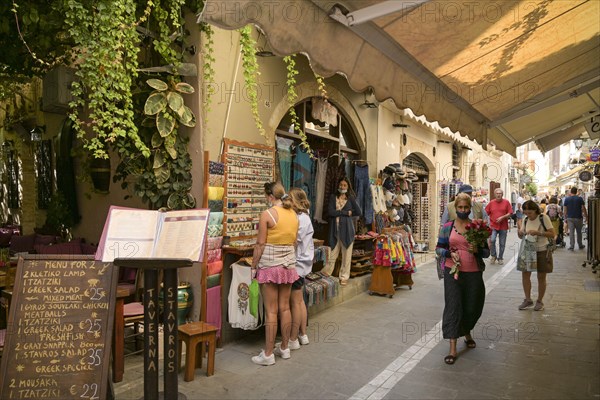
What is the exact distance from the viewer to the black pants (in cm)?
483

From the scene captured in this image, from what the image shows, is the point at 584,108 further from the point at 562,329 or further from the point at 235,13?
the point at 235,13

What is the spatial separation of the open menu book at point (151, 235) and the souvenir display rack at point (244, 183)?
207 centimetres

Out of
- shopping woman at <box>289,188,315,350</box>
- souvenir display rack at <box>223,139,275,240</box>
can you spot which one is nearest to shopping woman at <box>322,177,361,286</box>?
souvenir display rack at <box>223,139,275,240</box>

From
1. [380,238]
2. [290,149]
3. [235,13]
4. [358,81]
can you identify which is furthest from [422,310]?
[235,13]

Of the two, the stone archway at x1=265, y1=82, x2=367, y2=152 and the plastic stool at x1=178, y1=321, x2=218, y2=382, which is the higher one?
the stone archway at x1=265, y1=82, x2=367, y2=152

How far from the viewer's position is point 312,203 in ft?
25.3

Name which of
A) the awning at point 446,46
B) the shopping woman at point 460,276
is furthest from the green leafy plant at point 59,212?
the shopping woman at point 460,276

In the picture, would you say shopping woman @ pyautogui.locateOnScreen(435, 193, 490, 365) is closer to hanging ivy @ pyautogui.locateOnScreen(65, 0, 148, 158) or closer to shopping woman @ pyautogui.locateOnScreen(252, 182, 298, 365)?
shopping woman @ pyautogui.locateOnScreen(252, 182, 298, 365)

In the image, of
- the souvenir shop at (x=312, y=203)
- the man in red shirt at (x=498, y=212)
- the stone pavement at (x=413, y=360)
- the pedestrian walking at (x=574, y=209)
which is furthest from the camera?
the pedestrian walking at (x=574, y=209)

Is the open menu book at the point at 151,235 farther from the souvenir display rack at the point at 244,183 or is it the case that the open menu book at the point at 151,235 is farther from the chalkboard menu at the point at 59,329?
the souvenir display rack at the point at 244,183

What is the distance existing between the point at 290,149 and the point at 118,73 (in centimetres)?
307

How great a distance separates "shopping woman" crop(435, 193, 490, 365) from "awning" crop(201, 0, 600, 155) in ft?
3.87

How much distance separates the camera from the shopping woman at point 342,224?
304 inches

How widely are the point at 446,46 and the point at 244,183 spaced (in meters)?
3.08
